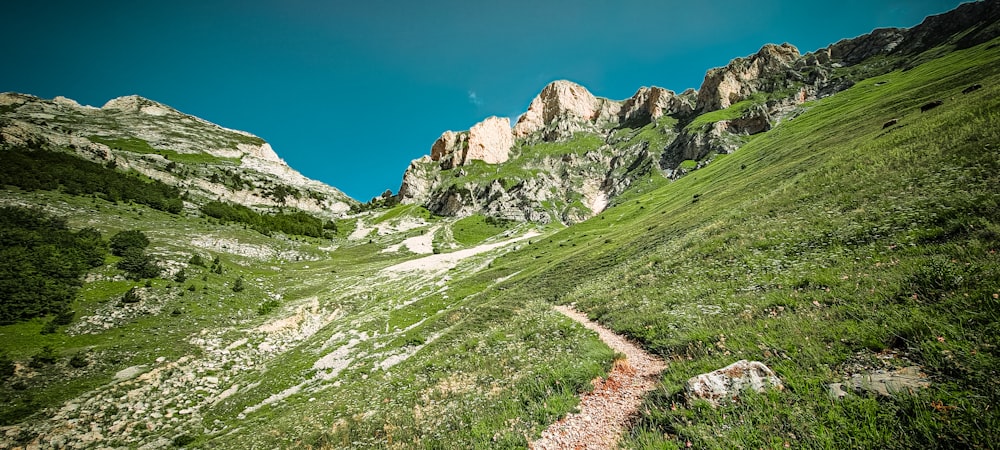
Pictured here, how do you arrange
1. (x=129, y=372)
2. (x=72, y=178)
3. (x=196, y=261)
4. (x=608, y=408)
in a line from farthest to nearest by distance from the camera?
(x=72, y=178) → (x=196, y=261) → (x=129, y=372) → (x=608, y=408)

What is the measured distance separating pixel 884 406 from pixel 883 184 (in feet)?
78.0

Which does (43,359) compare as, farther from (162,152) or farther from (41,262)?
(162,152)

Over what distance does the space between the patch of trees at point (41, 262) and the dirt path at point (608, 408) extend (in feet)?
168

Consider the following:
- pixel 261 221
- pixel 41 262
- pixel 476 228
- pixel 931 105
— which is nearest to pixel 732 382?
pixel 931 105

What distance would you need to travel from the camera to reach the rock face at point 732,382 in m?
8.42

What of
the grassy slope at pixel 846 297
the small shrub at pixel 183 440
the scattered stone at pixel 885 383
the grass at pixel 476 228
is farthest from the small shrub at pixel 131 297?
the grass at pixel 476 228

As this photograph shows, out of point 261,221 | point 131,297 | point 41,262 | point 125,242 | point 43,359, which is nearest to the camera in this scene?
point 43,359

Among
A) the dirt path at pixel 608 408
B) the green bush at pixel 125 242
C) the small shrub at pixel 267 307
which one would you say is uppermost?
the green bush at pixel 125 242

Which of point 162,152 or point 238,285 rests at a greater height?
point 162,152

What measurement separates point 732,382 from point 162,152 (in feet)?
768

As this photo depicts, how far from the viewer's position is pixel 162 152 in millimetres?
156000

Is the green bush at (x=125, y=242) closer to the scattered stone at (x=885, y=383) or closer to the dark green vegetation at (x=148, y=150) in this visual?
the scattered stone at (x=885, y=383)

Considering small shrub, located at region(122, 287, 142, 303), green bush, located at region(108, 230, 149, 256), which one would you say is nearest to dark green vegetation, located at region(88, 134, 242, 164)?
green bush, located at region(108, 230, 149, 256)

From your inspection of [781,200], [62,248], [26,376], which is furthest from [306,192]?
[781,200]
